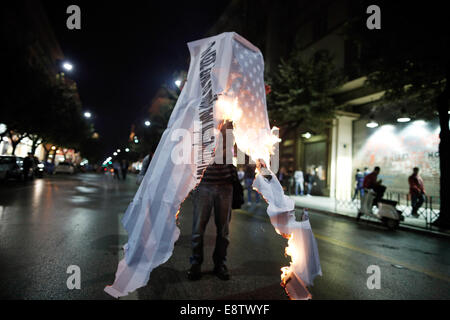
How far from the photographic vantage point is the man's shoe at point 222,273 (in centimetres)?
351

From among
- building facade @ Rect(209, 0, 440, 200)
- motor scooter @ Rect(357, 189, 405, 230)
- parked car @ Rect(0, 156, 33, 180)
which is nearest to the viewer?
motor scooter @ Rect(357, 189, 405, 230)

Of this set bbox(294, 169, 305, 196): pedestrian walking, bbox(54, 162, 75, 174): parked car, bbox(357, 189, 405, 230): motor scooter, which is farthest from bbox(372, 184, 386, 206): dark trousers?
bbox(54, 162, 75, 174): parked car

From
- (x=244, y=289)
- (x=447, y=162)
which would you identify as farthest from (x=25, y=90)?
(x=447, y=162)

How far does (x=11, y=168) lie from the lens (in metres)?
17.8

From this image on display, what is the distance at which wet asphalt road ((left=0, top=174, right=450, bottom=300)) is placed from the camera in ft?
10.4

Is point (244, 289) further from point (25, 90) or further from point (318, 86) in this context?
point (25, 90)

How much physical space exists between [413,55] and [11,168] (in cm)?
2120

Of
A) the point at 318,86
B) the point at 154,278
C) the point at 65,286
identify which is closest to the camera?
the point at 65,286

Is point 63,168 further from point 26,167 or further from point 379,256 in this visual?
point 379,256

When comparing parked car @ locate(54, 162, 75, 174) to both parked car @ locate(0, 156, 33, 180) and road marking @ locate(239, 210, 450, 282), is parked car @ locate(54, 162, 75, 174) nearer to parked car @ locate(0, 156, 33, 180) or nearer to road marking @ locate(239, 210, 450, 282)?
parked car @ locate(0, 156, 33, 180)

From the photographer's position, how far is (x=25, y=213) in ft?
24.7

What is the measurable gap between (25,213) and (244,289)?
6.91 m

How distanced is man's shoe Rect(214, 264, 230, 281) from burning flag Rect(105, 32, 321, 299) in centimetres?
81

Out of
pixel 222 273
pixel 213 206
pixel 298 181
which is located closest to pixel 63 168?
pixel 298 181
